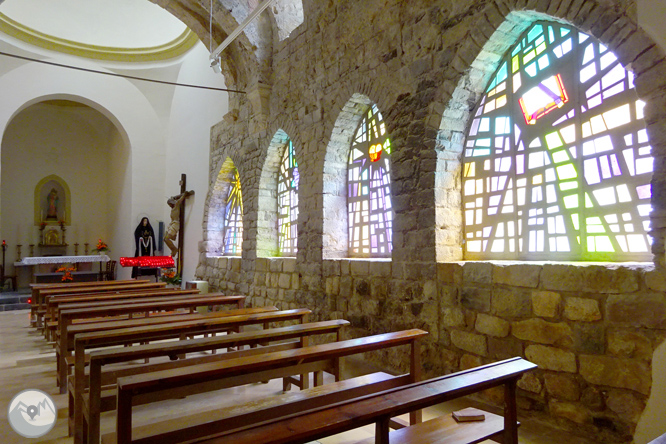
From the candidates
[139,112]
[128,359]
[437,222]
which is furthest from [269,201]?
[139,112]

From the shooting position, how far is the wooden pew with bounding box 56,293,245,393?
3.30 metres

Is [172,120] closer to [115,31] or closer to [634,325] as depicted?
[115,31]

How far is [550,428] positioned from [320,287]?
109 inches

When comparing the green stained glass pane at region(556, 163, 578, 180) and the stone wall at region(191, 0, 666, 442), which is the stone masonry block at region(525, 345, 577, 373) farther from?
the green stained glass pane at region(556, 163, 578, 180)

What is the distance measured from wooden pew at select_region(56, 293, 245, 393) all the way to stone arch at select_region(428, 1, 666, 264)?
2.07 m

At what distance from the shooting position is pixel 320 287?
5.09 m

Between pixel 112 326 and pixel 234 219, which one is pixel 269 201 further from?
pixel 112 326

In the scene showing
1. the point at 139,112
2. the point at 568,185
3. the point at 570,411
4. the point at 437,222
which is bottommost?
the point at 570,411

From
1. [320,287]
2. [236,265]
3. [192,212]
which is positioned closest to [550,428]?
[320,287]

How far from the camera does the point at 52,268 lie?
1179 cm

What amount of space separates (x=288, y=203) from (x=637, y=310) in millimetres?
4664

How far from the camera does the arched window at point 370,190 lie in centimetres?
466

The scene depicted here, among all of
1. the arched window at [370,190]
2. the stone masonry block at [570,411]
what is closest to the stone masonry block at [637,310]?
the stone masonry block at [570,411]

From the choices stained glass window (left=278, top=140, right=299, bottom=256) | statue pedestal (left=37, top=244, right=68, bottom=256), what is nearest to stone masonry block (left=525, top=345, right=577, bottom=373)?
stained glass window (left=278, top=140, right=299, bottom=256)
